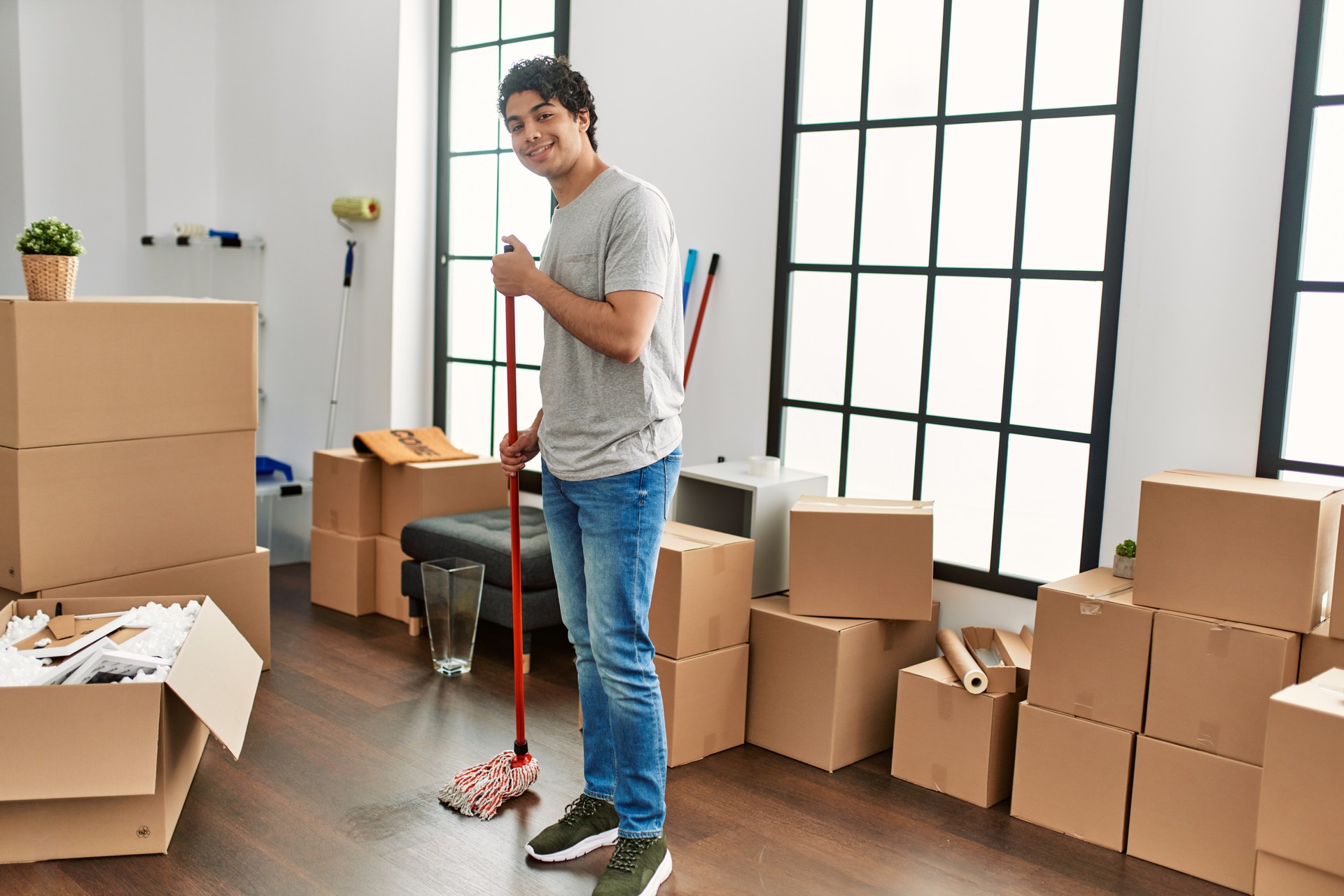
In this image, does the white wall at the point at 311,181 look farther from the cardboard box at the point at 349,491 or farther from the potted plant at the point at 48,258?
the potted plant at the point at 48,258

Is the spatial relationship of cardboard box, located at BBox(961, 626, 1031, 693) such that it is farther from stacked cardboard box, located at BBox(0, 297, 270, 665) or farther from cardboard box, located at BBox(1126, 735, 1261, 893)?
stacked cardboard box, located at BBox(0, 297, 270, 665)

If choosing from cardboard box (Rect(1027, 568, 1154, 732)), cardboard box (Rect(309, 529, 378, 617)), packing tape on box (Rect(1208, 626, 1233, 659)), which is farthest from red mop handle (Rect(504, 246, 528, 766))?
cardboard box (Rect(309, 529, 378, 617))

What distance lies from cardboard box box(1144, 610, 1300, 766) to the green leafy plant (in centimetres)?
252

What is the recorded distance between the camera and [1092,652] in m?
2.21

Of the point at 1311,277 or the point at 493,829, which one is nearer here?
the point at 493,829

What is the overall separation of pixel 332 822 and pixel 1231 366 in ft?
7.01

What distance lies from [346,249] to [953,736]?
316 cm

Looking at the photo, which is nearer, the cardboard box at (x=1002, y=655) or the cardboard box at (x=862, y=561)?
the cardboard box at (x=1002, y=655)

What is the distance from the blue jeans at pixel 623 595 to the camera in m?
1.82

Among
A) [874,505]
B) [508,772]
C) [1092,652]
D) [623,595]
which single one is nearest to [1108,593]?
[1092,652]

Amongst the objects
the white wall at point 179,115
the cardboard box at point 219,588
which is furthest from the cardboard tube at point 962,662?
the white wall at point 179,115

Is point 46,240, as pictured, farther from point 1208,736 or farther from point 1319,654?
point 1319,654

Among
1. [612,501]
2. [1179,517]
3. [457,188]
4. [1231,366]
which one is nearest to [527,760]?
[612,501]

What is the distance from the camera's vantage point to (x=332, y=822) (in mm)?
→ 2166
